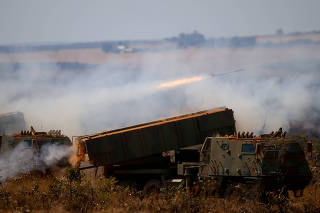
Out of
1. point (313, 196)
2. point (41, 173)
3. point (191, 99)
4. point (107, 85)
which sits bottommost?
point (313, 196)

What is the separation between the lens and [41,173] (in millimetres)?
26234

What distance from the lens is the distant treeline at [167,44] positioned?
42.0 meters

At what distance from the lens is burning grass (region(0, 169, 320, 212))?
1855 cm

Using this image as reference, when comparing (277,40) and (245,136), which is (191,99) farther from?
(245,136)

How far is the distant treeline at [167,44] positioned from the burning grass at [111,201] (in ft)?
62.8

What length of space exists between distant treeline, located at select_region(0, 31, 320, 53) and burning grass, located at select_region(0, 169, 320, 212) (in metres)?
19.1

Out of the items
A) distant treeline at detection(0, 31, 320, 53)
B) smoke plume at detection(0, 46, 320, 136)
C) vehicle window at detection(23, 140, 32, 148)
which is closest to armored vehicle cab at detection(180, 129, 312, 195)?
smoke plume at detection(0, 46, 320, 136)

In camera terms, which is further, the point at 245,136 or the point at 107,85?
the point at 107,85

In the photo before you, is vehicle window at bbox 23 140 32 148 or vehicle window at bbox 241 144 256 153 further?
vehicle window at bbox 23 140 32 148

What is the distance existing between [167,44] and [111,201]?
45.8 metres

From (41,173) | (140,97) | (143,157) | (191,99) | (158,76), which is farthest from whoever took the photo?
(158,76)

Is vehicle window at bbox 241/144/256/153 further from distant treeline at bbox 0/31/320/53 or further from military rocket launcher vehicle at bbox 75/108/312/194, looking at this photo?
distant treeline at bbox 0/31/320/53

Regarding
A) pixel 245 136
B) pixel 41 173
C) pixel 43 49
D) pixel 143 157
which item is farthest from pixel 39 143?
pixel 43 49

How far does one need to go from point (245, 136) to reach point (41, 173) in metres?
10.1
